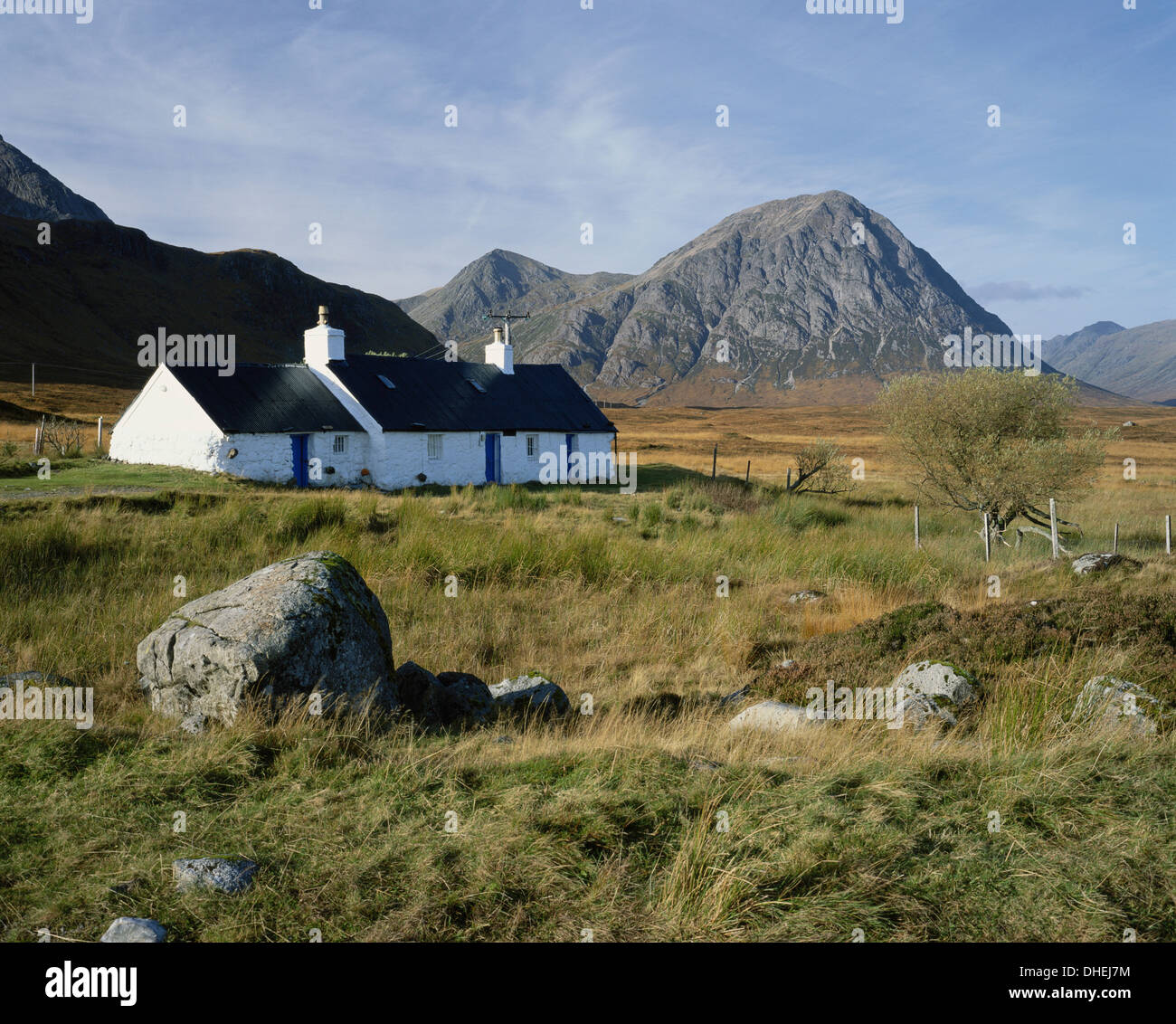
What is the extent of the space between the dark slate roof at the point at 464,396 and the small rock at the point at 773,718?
26347mm

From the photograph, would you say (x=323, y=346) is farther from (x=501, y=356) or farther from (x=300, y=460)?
(x=501, y=356)

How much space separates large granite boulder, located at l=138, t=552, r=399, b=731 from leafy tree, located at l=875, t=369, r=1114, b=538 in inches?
757

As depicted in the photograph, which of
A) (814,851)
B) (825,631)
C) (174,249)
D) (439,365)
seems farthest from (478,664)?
(174,249)

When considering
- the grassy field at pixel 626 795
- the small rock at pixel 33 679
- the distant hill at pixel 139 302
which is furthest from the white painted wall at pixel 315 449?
the distant hill at pixel 139 302

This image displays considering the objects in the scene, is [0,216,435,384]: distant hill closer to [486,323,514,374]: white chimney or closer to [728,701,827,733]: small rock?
A: [486,323,514,374]: white chimney

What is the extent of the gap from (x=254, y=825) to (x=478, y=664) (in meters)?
5.12

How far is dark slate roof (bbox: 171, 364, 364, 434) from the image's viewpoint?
94.7 feet

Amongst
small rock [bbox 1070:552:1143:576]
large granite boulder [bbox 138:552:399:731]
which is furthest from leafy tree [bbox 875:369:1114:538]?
large granite boulder [bbox 138:552:399:731]

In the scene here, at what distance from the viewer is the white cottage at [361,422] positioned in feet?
95.5

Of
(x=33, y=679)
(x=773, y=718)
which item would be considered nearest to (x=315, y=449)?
(x=33, y=679)

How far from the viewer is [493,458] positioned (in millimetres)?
34875

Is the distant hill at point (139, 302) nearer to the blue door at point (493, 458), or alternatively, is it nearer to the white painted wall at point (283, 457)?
the white painted wall at point (283, 457)
